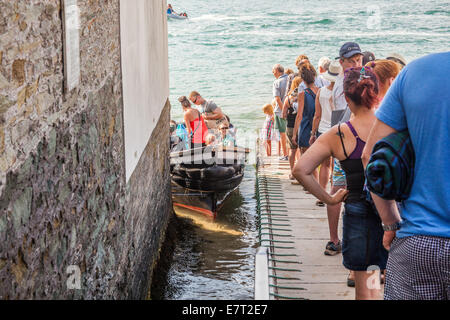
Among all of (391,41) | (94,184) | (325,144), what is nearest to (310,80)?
(325,144)

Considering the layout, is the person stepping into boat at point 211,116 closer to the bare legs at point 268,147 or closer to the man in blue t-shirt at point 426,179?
the bare legs at point 268,147

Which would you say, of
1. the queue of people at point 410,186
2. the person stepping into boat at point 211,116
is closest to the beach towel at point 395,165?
the queue of people at point 410,186

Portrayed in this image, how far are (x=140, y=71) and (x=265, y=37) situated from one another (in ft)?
137

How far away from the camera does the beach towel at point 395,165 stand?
2.40 m

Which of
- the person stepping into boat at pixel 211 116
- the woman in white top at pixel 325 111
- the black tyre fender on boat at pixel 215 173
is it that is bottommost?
the black tyre fender on boat at pixel 215 173

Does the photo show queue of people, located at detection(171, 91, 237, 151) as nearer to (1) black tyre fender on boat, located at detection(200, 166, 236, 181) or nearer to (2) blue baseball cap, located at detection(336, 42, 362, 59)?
(1) black tyre fender on boat, located at detection(200, 166, 236, 181)

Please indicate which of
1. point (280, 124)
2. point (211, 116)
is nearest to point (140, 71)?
point (280, 124)

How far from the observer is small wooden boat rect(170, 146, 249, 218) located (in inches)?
365

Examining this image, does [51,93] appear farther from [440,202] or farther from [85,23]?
[440,202]

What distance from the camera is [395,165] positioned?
2402mm

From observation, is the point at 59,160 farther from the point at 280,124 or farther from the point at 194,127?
the point at 280,124

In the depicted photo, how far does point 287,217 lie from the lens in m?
6.88

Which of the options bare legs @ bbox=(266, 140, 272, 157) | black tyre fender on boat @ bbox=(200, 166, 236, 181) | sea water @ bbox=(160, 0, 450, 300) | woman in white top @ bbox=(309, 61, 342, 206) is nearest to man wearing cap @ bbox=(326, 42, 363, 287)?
woman in white top @ bbox=(309, 61, 342, 206)

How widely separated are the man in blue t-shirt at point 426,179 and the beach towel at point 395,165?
4 cm
